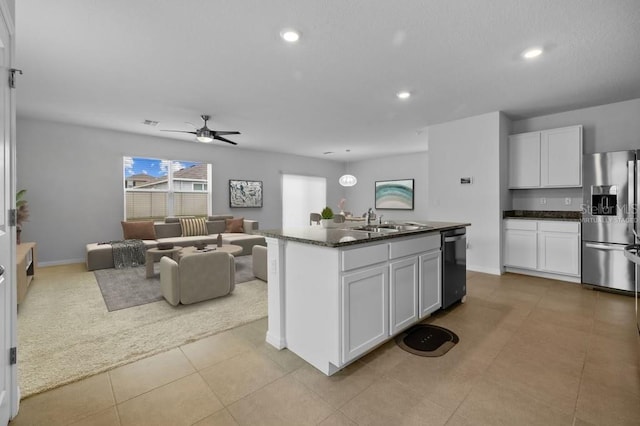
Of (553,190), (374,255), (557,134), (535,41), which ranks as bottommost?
(374,255)

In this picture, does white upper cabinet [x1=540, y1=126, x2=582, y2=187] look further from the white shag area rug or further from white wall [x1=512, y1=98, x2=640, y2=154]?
the white shag area rug

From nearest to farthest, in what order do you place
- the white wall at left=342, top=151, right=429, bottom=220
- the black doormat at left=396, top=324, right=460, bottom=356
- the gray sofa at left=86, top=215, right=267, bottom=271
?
the black doormat at left=396, top=324, right=460, bottom=356 → the gray sofa at left=86, top=215, right=267, bottom=271 → the white wall at left=342, top=151, right=429, bottom=220

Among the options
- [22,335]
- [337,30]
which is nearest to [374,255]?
[337,30]

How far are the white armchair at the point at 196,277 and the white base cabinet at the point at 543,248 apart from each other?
4350 millimetres

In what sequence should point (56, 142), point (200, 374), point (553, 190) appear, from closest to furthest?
point (200, 374) < point (553, 190) < point (56, 142)

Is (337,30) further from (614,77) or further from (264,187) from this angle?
(264,187)

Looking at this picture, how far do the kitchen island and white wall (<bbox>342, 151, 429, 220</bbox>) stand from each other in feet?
20.6

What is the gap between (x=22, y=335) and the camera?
258 cm

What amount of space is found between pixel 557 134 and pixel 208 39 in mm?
4864

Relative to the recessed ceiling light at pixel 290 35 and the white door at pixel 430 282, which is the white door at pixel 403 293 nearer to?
the white door at pixel 430 282

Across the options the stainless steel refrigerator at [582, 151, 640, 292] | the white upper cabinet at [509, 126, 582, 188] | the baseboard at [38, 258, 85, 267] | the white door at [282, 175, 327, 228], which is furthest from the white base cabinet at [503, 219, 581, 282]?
the baseboard at [38, 258, 85, 267]

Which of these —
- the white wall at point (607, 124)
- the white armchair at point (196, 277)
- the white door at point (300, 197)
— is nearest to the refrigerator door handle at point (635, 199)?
the white wall at point (607, 124)

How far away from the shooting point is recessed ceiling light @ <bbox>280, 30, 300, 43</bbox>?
2453 mm

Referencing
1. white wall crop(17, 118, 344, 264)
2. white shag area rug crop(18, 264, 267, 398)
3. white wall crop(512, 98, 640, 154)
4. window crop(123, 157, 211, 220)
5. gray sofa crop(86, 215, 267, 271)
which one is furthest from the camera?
window crop(123, 157, 211, 220)
